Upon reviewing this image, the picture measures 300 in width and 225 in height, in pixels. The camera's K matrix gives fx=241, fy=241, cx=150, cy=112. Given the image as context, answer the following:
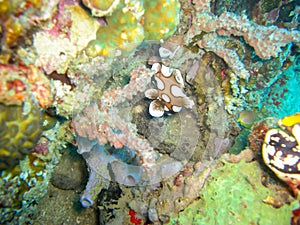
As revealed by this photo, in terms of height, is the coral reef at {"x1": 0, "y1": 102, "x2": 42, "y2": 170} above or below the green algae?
above

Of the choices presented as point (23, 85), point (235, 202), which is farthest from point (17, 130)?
point (235, 202)

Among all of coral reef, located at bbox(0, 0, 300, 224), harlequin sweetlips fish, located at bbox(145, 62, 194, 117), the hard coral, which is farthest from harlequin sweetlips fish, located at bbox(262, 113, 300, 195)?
the hard coral

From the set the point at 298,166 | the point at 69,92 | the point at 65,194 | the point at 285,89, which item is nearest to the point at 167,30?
the point at 69,92

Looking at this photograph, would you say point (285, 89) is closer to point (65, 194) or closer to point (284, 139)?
point (284, 139)

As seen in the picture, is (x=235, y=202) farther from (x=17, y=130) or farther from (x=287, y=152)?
(x=17, y=130)

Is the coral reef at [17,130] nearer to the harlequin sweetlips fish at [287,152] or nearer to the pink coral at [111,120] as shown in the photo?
the pink coral at [111,120]

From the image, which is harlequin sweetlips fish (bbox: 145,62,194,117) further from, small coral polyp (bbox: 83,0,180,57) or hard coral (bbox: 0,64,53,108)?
hard coral (bbox: 0,64,53,108)
